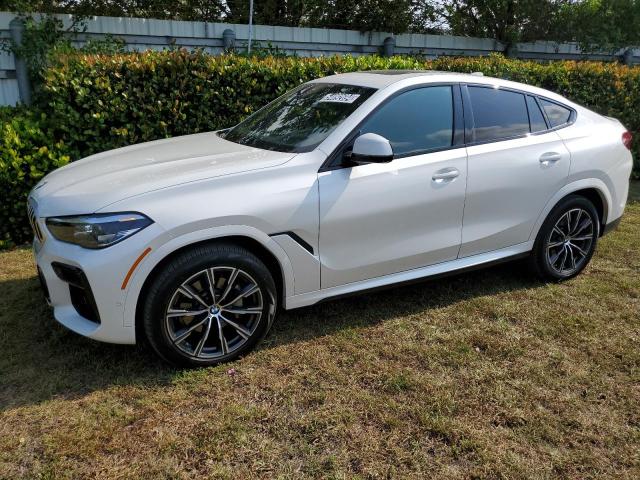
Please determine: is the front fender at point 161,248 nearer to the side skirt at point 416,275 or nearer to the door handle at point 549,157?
the side skirt at point 416,275

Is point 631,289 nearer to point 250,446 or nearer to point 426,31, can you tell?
point 250,446

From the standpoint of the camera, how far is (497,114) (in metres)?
4.04

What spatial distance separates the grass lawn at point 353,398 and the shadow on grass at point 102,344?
1 centimetres

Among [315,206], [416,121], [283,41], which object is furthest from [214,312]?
[283,41]

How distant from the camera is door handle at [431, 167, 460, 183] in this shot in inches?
143

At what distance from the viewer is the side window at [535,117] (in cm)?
421

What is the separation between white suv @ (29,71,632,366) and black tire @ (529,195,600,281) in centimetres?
1

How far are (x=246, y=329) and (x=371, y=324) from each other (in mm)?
941

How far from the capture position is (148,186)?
118 inches

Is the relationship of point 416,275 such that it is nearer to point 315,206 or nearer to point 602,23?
point 315,206

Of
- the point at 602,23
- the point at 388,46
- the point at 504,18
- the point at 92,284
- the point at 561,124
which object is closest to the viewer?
the point at 92,284

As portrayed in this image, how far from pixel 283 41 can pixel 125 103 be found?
Answer: 3.16 m

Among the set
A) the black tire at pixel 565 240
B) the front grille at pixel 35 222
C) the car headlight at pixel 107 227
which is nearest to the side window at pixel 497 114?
the black tire at pixel 565 240

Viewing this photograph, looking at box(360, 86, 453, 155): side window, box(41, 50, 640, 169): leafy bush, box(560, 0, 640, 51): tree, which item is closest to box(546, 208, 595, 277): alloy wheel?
box(360, 86, 453, 155): side window
